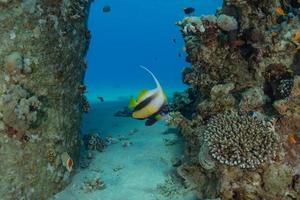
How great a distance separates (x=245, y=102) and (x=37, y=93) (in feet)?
12.8

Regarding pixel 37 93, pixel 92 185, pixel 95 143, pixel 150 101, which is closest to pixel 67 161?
pixel 92 185

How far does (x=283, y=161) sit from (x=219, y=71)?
8.63 feet

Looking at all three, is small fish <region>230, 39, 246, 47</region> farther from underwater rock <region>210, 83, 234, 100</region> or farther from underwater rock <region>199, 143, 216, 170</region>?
underwater rock <region>199, 143, 216, 170</region>

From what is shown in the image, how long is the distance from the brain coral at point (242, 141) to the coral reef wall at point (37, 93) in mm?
3069

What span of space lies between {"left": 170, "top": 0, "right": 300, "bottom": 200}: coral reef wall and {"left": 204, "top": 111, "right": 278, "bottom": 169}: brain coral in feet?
0.05

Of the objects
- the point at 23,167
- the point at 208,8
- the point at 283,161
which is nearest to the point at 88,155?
the point at 23,167

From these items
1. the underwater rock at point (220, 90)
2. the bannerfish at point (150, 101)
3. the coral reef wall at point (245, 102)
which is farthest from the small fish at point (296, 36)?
the bannerfish at point (150, 101)

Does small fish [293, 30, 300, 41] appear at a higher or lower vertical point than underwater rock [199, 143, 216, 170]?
higher

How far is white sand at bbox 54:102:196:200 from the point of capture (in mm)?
7812

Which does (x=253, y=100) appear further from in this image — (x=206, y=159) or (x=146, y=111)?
(x=146, y=111)

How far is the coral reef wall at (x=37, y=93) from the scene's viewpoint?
21.8 ft

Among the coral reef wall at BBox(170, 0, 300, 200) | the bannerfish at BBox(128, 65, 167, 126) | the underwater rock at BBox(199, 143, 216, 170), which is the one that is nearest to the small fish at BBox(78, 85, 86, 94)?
the coral reef wall at BBox(170, 0, 300, 200)

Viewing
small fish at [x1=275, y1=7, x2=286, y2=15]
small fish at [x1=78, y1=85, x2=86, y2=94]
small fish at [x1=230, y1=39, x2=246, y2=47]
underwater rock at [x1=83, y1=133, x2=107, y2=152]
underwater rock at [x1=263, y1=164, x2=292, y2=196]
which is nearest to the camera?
underwater rock at [x1=263, y1=164, x2=292, y2=196]

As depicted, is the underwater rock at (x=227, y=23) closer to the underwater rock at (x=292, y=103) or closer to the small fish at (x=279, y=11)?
the small fish at (x=279, y=11)
